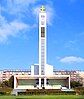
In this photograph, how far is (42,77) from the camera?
81.7m

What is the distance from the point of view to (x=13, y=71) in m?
144

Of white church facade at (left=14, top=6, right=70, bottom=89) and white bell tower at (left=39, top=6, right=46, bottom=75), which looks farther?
white church facade at (left=14, top=6, right=70, bottom=89)

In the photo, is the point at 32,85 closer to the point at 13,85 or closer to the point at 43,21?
the point at 13,85

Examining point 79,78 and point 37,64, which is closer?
point 37,64

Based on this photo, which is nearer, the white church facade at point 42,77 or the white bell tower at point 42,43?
the white bell tower at point 42,43

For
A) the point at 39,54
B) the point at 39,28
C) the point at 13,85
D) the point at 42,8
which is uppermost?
the point at 42,8

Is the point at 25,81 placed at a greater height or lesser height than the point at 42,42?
lesser

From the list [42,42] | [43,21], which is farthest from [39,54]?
[43,21]

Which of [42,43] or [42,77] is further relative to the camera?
[42,77]

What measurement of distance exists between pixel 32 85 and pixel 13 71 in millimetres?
60259

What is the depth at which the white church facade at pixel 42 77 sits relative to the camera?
81.0 metres

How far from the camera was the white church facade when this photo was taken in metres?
81.0

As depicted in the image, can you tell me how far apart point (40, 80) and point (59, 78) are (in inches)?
233

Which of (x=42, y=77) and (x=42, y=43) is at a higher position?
(x=42, y=43)
